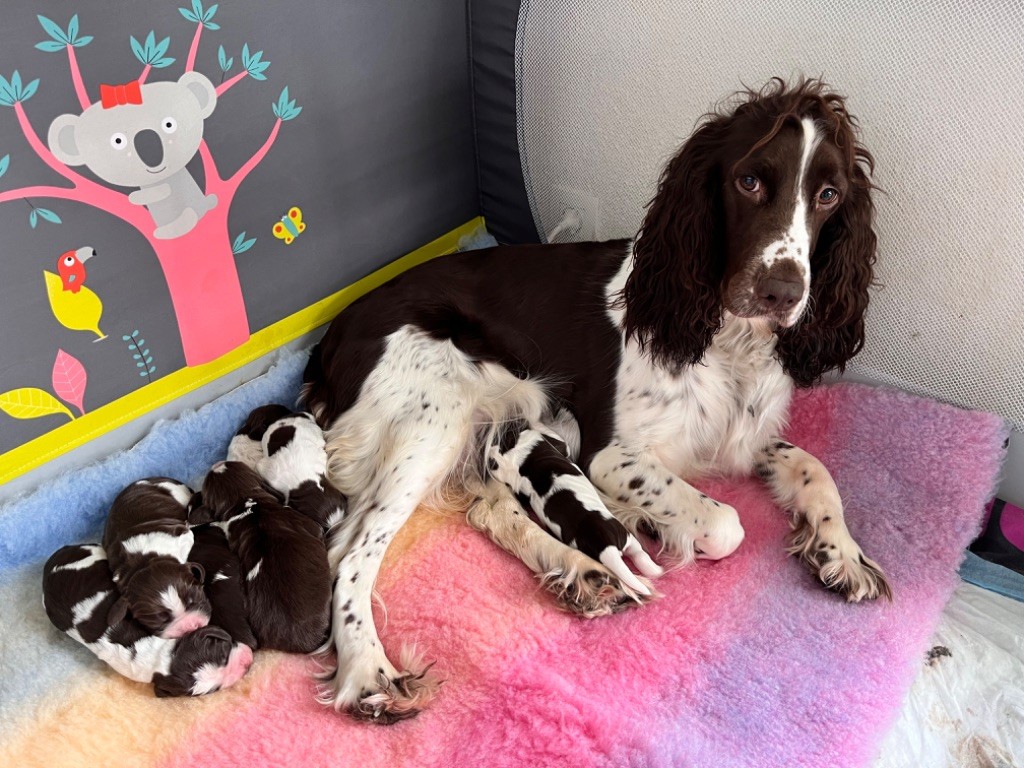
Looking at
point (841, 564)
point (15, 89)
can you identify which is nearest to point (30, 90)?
point (15, 89)

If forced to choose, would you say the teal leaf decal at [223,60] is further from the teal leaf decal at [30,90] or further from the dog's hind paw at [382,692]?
the dog's hind paw at [382,692]

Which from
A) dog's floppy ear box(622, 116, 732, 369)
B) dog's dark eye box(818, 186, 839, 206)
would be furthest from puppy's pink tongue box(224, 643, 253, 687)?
dog's dark eye box(818, 186, 839, 206)

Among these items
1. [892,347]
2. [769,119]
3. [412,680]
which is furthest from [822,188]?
[412,680]

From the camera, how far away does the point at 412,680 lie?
1951 mm

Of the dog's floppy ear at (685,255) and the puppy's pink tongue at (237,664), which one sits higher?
the dog's floppy ear at (685,255)

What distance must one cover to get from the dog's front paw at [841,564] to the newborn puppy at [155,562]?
4.67ft

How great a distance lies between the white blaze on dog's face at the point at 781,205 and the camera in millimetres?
1929

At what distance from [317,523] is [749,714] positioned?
111 centimetres

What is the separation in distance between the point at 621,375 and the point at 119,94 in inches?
56.2

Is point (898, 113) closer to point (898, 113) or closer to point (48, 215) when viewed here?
point (898, 113)

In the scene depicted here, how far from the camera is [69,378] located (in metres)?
2.31

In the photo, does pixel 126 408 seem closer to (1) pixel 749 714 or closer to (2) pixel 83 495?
(2) pixel 83 495

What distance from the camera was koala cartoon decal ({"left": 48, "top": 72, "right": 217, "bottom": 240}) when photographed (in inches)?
83.0

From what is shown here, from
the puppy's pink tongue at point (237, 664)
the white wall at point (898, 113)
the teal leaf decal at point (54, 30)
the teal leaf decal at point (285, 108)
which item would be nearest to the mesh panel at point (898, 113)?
the white wall at point (898, 113)
